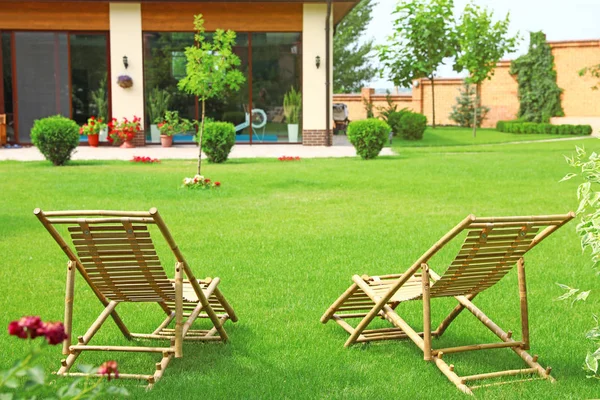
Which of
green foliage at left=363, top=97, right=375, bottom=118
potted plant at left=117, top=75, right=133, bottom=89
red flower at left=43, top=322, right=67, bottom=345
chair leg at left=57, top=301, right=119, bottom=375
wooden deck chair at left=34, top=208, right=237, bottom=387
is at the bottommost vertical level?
Answer: chair leg at left=57, top=301, right=119, bottom=375

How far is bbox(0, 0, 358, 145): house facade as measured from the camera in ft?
77.5

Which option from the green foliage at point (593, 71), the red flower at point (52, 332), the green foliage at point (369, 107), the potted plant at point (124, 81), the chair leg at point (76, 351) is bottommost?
the chair leg at point (76, 351)

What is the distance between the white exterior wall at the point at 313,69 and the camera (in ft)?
78.5

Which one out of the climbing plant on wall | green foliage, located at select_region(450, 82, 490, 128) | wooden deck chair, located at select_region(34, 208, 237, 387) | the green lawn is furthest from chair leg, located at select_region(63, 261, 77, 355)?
green foliage, located at select_region(450, 82, 490, 128)

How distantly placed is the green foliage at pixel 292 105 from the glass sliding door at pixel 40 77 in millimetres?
6315

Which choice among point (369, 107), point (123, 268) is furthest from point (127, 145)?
point (123, 268)

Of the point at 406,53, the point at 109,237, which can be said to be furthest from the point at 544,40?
the point at 109,237

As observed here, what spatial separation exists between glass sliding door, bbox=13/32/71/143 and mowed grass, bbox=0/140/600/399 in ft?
24.2

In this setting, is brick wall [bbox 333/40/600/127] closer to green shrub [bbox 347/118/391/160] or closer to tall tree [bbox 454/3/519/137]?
tall tree [bbox 454/3/519/137]

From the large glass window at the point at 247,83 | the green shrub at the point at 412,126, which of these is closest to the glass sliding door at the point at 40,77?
the large glass window at the point at 247,83

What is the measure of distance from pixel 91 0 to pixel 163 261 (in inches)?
665

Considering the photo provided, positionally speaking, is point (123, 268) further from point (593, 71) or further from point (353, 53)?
point (353, 53)

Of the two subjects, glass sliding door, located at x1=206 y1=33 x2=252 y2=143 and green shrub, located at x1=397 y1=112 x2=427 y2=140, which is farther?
green shrub, located at x1=397 y1=112 x2=427 y2=140

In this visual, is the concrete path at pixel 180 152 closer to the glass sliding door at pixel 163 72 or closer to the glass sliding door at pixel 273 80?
the glass sliding door at pixel 273 80
